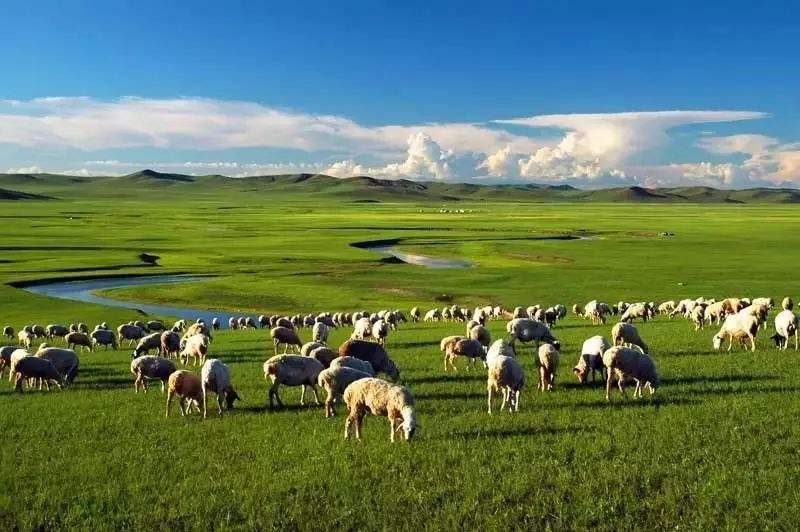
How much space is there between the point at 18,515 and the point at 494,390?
11.4m

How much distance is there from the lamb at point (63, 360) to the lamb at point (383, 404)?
12.4 m

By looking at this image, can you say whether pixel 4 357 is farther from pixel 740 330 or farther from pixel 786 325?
pixel 786 325

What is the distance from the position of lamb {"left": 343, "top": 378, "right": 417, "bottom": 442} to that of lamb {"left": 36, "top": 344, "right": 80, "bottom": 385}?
1244 cm

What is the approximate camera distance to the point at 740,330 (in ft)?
81.0

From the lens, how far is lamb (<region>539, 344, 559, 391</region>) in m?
18.9

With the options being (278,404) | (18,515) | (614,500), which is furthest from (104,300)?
(614,500)

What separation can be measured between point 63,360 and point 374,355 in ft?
35.5

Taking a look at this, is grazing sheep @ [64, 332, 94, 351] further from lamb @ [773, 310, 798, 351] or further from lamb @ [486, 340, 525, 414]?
lamb @ [773, 310, 798, 351]

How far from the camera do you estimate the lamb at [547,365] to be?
18.9 m

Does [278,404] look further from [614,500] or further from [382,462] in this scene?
[614,500]

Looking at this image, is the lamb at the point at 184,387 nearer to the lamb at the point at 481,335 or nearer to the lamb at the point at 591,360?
the lamb at the point at 591,360

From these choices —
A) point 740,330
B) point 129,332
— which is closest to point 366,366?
point 740,330

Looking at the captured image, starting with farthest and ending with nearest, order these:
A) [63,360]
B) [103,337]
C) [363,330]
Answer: [103,337] < [363,330] < [63,360]

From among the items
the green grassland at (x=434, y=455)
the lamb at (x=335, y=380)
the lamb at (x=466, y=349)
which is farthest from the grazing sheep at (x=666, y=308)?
the lamb at (x=335, y=380)
